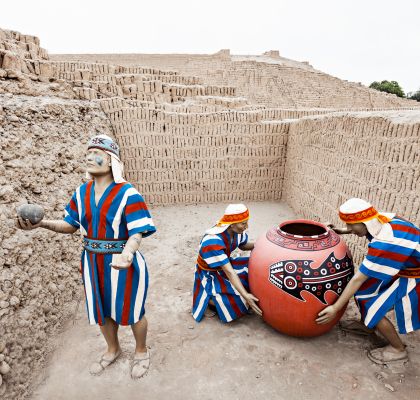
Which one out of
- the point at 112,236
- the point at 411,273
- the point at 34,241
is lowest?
the point at 34,241

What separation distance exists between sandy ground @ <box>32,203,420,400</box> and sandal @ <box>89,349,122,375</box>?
0.12 feet

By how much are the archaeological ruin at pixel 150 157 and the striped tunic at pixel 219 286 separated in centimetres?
119

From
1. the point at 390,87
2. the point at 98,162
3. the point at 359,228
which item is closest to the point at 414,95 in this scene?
the point at 390,87

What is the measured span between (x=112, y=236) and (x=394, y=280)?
6.11 ft

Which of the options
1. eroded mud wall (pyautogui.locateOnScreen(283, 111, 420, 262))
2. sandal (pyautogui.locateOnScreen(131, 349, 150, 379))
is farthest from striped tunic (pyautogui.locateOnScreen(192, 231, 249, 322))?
eroded mud wall (pyautogui.locateOnScreen(283, 111, 420, 262))

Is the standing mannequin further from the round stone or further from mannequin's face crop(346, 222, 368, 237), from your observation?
mannequin's face crop(346, 222, 368, 237)

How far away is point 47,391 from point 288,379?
62.9 inches

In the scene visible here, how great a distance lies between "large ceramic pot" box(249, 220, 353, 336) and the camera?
210cm

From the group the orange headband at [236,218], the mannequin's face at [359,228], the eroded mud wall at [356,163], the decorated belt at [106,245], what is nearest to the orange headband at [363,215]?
the mannequin's face at [359,228]

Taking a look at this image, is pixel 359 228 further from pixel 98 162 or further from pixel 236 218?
pixel 98 162

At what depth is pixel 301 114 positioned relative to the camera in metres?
7.55

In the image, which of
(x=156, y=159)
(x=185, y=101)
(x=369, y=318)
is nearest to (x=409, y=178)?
(x=369, y=318)

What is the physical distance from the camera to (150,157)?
17.6ft

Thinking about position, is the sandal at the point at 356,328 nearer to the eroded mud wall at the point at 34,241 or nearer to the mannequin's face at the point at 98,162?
the mannequin's face at the point at 98,162
